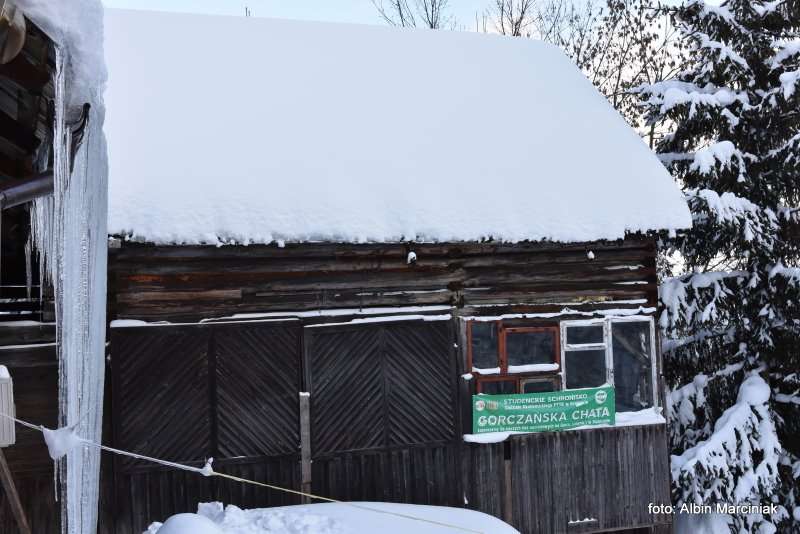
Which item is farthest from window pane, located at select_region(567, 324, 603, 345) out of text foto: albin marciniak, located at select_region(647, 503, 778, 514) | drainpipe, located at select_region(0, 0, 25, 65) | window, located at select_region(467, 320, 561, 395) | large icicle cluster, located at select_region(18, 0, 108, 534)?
drainpipe, located at select_region(0, 0, 25, 65)

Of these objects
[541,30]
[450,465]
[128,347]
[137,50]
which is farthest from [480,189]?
[541,30]

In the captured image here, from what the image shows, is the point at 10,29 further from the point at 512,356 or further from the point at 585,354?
the point at 585,354

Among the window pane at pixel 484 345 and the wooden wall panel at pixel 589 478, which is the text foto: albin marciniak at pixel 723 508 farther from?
the window pane at pixel 484 345

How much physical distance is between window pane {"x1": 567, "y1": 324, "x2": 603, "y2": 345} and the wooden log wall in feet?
0.91

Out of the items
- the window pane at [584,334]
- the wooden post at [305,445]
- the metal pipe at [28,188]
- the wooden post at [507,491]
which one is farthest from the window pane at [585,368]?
the metal pipe at [28,188]

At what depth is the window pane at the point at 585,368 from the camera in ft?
30.1

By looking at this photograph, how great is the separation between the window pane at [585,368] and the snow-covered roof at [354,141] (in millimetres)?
1548

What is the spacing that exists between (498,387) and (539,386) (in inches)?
22.1

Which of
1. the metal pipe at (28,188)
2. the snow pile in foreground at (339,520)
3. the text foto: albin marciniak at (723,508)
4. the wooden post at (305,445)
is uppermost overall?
the metal pipe at (28,188)

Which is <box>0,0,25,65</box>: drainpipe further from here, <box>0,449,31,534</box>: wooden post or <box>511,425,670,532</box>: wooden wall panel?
<box>511,425,670,532</box>: wooden wall panel

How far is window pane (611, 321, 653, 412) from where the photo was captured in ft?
30.8

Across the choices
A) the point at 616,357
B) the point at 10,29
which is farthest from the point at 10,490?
the point at 616,357

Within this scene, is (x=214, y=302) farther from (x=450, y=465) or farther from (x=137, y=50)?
(x=137, y=50)

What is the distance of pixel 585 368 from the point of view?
30.3 feet
